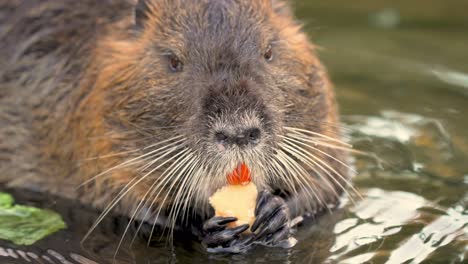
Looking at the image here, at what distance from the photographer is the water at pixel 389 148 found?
4.72 meters

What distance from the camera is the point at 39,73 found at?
554 centimetres

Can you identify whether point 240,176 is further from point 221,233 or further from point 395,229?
point 395,229

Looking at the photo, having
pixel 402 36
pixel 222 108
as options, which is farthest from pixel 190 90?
pixel 402 36

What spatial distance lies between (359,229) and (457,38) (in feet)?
9.66

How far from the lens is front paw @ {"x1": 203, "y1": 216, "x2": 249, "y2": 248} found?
4625mm

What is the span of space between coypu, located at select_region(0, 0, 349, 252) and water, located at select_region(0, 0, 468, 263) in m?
0.15

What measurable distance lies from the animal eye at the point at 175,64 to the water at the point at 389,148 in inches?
30.2

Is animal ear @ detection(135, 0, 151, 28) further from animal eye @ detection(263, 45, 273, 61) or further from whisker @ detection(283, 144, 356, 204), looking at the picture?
whisker @ detection(283, 144, 356, 204)

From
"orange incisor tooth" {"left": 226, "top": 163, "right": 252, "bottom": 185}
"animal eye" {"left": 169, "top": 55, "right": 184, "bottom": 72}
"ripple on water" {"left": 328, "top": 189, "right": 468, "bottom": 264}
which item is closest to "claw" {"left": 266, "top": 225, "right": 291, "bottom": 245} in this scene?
"ripple on water" {"left": 328, "top": 189, "right": 468, "bottom": 264}

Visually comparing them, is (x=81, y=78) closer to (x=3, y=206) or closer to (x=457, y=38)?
(x=3, y=206)

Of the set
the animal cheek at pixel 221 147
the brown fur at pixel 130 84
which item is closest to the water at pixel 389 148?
the brown fur at pixel 130 84

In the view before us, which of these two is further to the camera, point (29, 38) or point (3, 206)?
point (29, 38)

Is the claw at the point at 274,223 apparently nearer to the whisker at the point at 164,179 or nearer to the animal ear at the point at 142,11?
the whisker at the point at 164,179

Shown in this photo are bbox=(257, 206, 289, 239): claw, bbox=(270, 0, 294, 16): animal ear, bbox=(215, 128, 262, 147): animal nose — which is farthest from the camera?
bbox=(270, 0, 294, 16): animal ear
